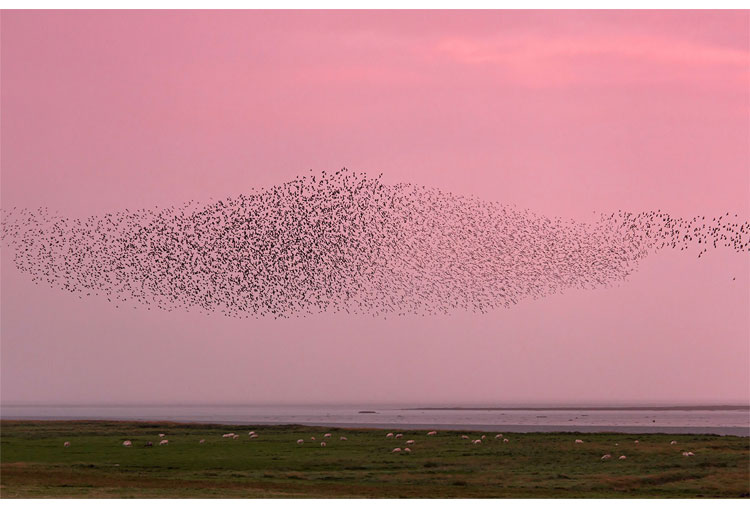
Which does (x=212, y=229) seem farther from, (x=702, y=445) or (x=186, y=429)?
(x=702, y=445)

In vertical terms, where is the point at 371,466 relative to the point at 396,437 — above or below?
below

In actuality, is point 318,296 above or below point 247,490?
above

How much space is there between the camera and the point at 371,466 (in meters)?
32.6

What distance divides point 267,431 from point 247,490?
1877cm

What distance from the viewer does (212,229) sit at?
131 feet

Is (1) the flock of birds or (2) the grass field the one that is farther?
(1) the flock of birds

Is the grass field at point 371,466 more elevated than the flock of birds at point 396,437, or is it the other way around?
the flock of birds at point 396,437

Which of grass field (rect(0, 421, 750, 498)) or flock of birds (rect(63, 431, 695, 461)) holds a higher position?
flock of birds (rect(63, 431, 695, 461))

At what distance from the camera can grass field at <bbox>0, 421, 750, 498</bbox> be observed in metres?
27.5

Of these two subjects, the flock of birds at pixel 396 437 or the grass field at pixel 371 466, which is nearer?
the grass field at pixel 371 466

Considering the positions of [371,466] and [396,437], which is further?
[396,437]

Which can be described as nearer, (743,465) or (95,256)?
(743,465)

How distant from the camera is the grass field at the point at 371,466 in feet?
90.2

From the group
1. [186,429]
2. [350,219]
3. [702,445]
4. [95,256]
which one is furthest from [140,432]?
[702,445]
